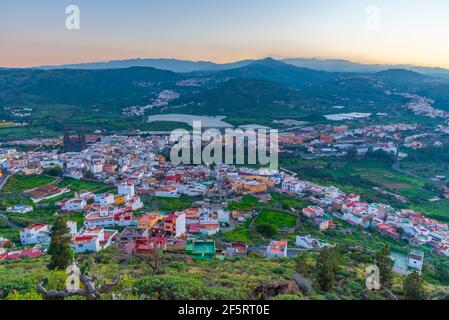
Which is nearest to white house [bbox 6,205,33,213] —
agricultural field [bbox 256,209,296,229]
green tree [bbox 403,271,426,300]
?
agricultural field [bbox 256,209,296,229]

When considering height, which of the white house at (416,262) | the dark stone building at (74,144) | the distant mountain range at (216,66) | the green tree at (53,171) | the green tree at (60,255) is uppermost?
the distant mountain range at (216,66)

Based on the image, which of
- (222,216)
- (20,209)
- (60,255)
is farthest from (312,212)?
(20,209)

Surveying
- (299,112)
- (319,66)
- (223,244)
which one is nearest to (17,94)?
(299,112)

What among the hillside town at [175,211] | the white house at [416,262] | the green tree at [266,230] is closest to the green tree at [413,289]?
the hillside town at [175,211]

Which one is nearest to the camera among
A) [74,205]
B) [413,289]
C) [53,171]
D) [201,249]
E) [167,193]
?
[413,289]

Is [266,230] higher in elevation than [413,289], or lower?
lower

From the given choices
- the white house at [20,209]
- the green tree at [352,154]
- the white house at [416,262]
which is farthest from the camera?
the green tree at [352,154]

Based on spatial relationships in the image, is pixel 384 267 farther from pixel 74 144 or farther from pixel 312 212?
pixel 74 144

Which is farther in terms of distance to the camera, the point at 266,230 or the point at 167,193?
the point at 167,193

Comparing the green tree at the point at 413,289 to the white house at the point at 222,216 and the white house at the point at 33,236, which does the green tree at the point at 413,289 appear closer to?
the white house at the point at 222,216

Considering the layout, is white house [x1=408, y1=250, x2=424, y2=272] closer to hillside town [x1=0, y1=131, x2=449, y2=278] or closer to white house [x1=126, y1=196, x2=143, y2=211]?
hillside town [x1=0, y1=131, x2=449, y2=278]
